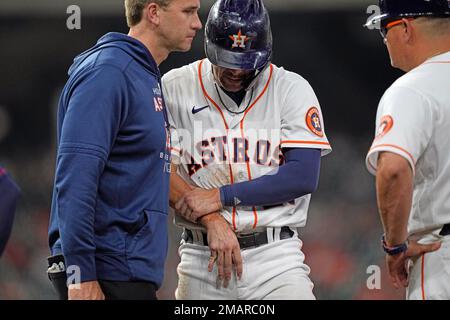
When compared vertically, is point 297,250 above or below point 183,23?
below

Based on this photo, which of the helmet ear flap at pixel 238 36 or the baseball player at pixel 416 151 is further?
the helmet ear flap at pixel 238 36

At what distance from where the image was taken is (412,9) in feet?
8.62

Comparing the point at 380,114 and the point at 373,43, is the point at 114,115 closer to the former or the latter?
the point at 380,114

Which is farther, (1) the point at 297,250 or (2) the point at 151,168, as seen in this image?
(1) the point at 297,250

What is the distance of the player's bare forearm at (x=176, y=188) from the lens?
116 inches

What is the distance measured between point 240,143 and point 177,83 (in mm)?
354

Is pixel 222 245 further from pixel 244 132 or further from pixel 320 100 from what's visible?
pixel 320 100

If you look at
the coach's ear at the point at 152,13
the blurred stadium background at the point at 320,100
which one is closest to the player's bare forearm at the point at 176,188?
the coach's ear at the point at 152,13

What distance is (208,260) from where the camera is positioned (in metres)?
3.01

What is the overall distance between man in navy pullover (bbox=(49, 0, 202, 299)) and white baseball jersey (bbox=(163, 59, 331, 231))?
33 cm

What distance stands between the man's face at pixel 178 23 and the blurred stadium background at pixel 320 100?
2.95 m

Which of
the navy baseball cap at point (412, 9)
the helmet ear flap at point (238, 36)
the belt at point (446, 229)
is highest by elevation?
the navy baseball cap at point (412, 9)

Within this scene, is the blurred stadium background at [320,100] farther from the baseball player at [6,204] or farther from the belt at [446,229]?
the baseball player at [6,204]
